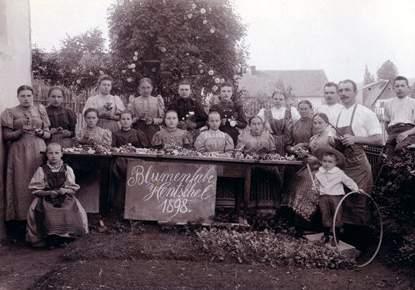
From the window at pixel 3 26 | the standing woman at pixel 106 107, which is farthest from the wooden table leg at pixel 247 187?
the window at pixel 3 26

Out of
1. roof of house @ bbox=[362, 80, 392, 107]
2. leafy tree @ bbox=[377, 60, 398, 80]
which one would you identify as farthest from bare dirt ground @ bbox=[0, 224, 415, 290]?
leafy tree @ bbox=[377, 60, 398, 80]

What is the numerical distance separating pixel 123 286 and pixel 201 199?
2067 mm

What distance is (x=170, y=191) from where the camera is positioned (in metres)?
6.09

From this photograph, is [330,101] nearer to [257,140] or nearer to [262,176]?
[257,140]

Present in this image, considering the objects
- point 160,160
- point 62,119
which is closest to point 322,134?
point 160,160

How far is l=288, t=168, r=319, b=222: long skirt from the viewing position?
18.4 ft

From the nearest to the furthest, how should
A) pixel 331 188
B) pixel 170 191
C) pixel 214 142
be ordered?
1. pixel 331 188
2. pixel 170 191
3. pixel 214 142

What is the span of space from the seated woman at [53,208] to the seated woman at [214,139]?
72.5 inches

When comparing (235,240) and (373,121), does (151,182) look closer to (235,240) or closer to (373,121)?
(235,240)

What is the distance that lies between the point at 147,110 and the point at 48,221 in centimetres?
250

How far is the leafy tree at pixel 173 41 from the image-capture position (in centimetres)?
1205

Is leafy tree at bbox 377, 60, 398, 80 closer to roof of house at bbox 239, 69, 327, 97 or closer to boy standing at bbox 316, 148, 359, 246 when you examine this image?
roof of house at bbox 239, 69, 327, 97

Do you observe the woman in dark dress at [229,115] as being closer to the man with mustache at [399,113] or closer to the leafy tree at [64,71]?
the man with mustache at [399,113]

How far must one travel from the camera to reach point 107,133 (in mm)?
6664
